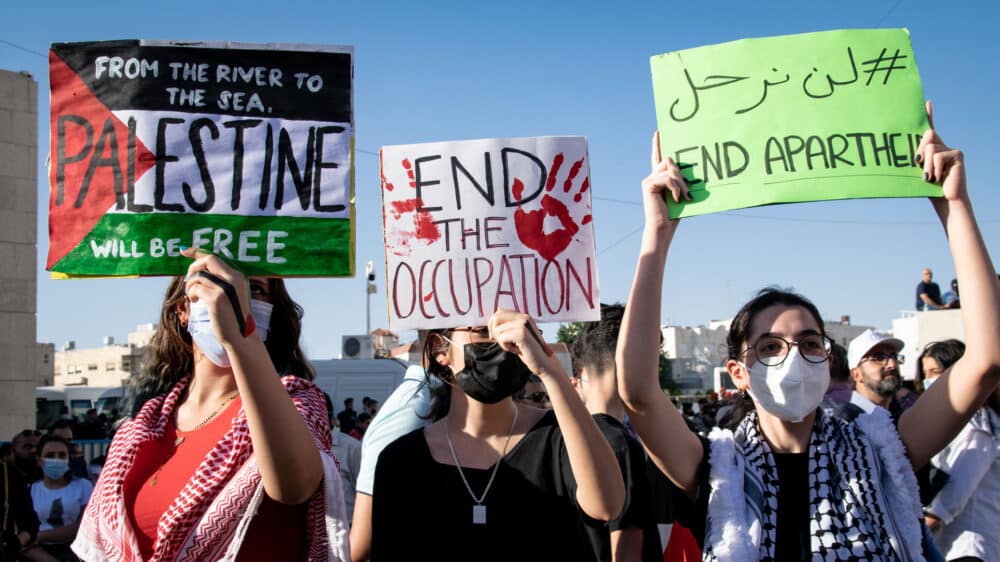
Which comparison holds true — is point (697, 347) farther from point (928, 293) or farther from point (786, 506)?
point (786, 506)

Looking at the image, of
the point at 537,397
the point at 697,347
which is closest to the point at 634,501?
the point at 537,397

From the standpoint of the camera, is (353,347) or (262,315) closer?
(262,315)

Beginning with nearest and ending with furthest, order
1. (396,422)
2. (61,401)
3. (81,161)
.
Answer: (81,161), (396,422), (61,401)

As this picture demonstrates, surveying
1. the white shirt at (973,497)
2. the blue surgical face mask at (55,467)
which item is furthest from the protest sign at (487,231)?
the blue surgical face mask at (55,467)

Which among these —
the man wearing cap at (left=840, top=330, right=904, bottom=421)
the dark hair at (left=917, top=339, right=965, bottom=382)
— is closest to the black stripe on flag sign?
the dark hair at (left=917, top=339, right=965, bottom=382)

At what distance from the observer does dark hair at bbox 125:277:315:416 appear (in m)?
3.08

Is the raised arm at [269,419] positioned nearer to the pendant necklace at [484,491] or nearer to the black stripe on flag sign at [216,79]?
the pendant necklace at [484,491]

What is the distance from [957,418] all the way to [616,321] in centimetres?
186

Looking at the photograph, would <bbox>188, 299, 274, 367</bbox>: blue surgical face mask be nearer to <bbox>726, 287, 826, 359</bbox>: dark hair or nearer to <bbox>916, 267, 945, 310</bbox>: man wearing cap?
<bbox>726, 287, 826, 359</bbox>: dark hair

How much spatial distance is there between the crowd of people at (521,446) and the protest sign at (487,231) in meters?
0.18

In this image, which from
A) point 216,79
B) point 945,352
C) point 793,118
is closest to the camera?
point 793,118

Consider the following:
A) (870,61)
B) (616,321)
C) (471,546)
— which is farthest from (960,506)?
(471,546)

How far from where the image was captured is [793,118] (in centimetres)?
311

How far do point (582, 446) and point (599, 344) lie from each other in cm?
163
